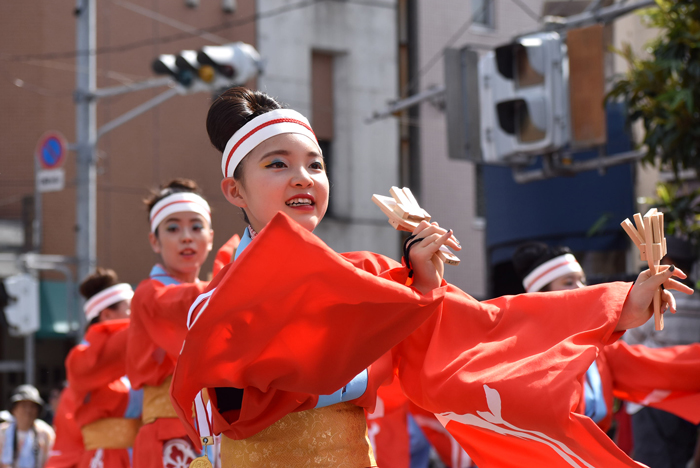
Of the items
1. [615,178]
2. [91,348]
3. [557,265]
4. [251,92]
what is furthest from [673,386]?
[615,178]

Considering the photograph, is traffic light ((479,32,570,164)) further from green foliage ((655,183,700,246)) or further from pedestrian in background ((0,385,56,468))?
pedestrian in background ((0,385,56,468))

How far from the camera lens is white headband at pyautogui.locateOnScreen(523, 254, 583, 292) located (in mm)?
4262

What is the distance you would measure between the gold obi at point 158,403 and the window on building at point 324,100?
11.3 m

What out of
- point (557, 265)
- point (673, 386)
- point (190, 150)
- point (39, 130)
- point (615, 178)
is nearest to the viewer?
point (673, 386)

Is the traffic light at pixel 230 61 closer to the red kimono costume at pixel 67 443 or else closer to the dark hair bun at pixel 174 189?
the red kimono costume at pixel 67 443

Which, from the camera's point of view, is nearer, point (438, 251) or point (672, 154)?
point (438, 251)

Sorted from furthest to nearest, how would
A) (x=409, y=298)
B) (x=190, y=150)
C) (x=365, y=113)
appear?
1. (x=365, y=113)
2. (x=190, y=150)
3. (x=409, y=298)

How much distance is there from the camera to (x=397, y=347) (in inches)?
99.0

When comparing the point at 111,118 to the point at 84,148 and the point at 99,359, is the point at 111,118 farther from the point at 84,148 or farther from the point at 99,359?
Result: the point at 99,359

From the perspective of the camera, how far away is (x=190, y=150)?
13.8 meters

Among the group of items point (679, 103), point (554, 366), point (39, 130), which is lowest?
point (554, 366)

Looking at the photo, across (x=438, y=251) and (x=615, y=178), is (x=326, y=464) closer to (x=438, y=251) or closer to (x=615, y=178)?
(x=438, y=251)

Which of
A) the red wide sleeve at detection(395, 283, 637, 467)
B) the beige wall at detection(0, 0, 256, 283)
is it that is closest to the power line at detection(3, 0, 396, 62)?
the beige wall at detection(0, 0, 256, 283)

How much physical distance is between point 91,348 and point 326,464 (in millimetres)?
A: 2286
